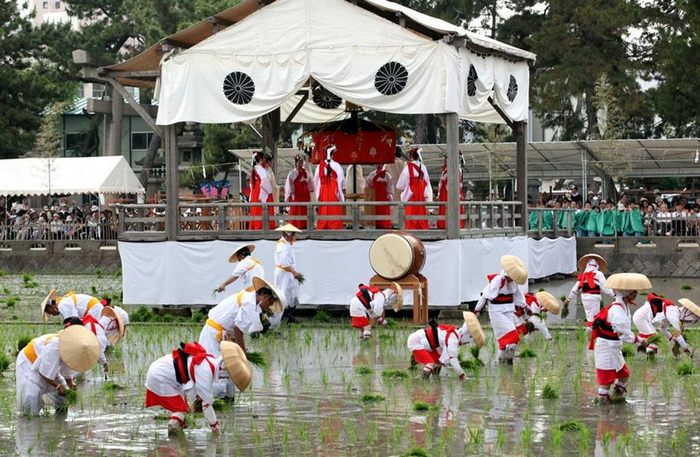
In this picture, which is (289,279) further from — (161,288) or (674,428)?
(674,428)

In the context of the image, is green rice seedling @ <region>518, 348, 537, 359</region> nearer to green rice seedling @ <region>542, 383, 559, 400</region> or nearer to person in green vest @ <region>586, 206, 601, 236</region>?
green rice seedling @ <region>542, 383, 559, 400</region>

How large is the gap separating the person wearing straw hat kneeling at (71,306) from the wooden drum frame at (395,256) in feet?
19.7

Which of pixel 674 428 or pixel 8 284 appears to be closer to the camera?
pixel 674 428

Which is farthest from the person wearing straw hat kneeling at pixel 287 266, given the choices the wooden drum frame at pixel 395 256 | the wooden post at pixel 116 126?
the wooden post at pixel 116 126

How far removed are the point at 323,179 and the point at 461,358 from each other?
8.97m

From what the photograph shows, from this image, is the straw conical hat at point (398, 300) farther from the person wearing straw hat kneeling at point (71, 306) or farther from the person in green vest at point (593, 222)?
the person in green vest at point (593, 222)

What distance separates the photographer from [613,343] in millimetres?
12680

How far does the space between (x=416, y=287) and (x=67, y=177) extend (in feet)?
78.9

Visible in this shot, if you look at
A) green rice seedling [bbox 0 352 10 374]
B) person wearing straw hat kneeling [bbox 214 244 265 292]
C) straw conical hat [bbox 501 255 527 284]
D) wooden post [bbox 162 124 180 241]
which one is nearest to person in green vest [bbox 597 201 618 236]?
wooden post [bbox 162 124 180 241]

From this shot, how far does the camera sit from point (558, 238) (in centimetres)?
3141

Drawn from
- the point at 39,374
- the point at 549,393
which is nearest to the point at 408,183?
the point at 549,393

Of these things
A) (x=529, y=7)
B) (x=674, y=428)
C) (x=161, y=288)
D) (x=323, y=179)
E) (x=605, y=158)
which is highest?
(x=529, y=7)

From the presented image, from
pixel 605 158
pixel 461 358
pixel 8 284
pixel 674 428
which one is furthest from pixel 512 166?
pixel 674 428

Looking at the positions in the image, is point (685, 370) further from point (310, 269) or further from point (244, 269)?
point (310, 269)
